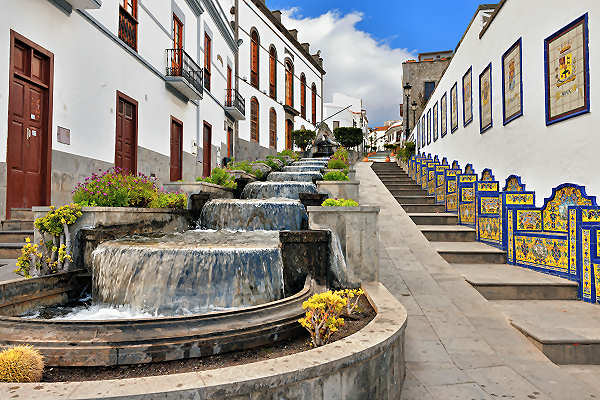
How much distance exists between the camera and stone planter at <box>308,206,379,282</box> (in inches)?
195

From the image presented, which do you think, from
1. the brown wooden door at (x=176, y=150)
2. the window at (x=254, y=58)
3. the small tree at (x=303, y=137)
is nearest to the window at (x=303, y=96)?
the small tree at (x=303, y=137)

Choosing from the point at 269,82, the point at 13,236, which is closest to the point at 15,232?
the point at 13,236

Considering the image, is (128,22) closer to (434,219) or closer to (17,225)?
(17,225)

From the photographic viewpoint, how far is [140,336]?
2.86m

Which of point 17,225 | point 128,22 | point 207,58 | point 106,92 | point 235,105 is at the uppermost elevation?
point 207,58

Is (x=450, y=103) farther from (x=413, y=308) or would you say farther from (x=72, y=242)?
(x=72, y=242)

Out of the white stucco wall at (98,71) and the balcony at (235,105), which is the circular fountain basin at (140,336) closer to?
the white stucco wall at (98,71)

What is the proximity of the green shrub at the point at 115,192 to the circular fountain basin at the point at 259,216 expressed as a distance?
3.95 feet

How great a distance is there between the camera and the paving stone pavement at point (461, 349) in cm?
322

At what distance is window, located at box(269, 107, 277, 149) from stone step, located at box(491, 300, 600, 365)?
23331 mm

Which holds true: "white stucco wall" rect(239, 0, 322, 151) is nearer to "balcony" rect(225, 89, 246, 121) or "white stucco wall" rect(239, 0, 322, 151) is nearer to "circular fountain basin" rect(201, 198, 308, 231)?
"balcony" rect(225, 89, 246, 121)

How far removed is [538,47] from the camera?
7.61m

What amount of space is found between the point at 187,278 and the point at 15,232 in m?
4.39

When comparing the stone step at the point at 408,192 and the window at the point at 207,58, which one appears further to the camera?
the window at the point at 207,58
